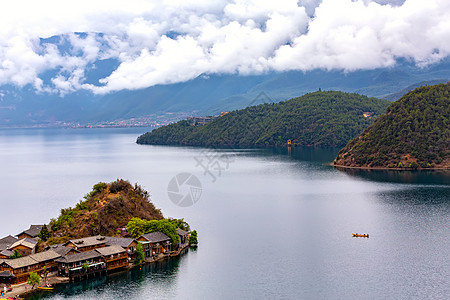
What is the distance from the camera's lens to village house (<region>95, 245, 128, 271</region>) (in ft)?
133

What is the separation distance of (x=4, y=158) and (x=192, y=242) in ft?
365

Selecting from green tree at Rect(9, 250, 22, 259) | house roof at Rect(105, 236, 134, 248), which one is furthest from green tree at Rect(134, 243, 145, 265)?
green tree at Rect(9, 250, 22, 259)

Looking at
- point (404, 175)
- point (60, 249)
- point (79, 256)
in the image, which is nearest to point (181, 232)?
point (79, 256)

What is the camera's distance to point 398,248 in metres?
44.5

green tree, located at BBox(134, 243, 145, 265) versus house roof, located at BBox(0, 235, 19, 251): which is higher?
house roof, located at BBox(0, 235, 19, 251)

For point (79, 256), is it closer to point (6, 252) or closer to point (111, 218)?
point (6, 252)

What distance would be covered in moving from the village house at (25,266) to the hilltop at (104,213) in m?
4.14

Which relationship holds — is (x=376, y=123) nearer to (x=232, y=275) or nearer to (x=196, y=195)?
(x=196, y=195)

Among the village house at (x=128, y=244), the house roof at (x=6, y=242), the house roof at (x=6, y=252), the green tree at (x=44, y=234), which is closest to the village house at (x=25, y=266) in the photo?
the house roof at (x=6, y=252)

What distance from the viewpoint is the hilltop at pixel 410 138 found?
100m

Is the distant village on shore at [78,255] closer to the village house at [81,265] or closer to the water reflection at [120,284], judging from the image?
the village house at [81,265]

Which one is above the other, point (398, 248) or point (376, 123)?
point (376, 123)

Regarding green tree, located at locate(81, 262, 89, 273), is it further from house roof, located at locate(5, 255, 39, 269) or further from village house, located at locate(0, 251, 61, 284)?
house roof, located at locate(5, 255, 39, 269)

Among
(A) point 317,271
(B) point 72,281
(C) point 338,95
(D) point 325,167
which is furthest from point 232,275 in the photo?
(C) point 338,95
